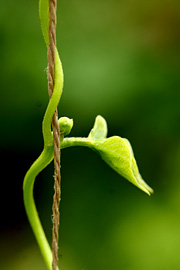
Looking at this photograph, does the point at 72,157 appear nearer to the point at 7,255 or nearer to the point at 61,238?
the point at 61,238

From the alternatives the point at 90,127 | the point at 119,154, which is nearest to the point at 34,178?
the point at 119,154

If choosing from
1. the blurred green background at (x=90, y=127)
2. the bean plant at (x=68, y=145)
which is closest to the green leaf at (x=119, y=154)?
the bean plant at (x=68, y=145)

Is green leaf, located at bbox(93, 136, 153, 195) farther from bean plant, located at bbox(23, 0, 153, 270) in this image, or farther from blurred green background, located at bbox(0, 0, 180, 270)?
blurred green background, located at bbox(0, 0, 180, 270)

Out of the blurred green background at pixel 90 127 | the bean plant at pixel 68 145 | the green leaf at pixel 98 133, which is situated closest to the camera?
the bean plant at pixel 68 145

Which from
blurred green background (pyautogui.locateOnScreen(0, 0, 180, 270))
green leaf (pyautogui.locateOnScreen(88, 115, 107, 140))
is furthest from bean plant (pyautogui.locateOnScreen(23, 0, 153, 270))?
blurred green background (pyautogui.locateOnScreen(0, 0, 180, 270))

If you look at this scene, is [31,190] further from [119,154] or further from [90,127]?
[90,127]

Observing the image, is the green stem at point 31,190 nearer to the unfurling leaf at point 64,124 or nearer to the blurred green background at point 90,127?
the unfurling leaf at point 64,124

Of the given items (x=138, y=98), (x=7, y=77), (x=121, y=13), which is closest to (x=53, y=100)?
(x=7, y=77)
